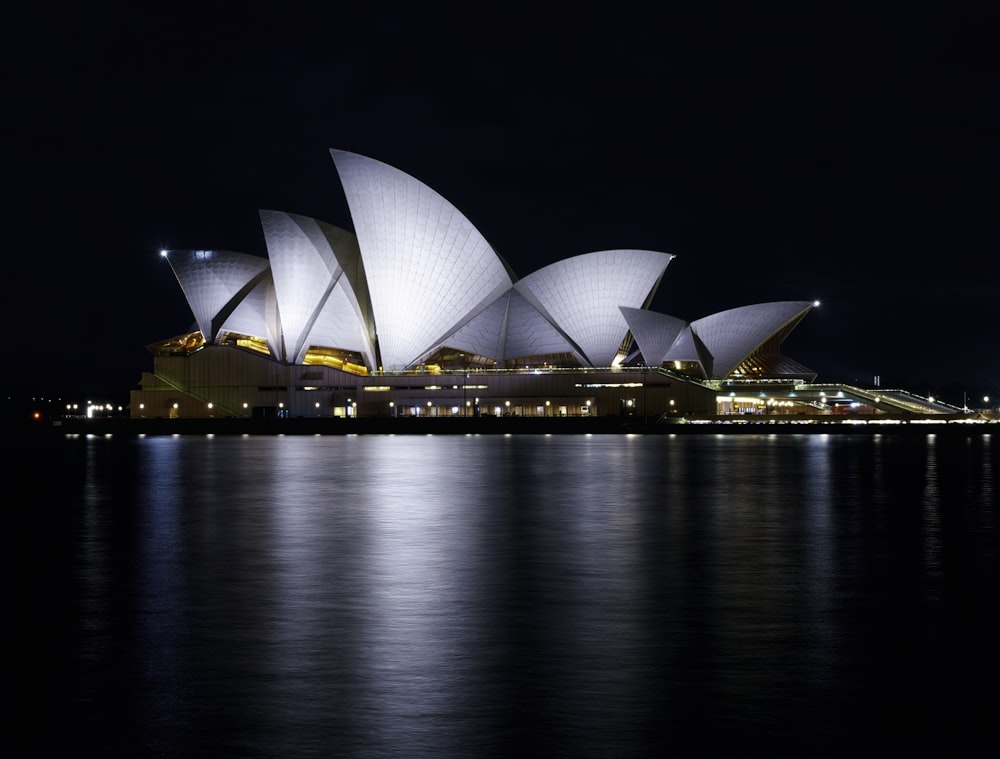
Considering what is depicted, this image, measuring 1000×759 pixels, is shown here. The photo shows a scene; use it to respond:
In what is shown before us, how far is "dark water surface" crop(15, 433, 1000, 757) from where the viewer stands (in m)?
6.64

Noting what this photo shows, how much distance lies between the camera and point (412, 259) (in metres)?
66.1

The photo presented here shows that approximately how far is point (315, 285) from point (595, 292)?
18.0m

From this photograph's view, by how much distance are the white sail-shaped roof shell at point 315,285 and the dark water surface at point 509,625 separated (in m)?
46.7

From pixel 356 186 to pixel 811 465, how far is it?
37763mm

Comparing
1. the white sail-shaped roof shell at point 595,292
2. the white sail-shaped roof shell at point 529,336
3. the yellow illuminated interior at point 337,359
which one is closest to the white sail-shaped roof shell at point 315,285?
the yellow illuminated interior at point 337,359

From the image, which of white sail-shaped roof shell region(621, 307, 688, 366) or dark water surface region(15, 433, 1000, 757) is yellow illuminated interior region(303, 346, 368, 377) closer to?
white sail-shaped roof shell region(621, 307, 688, 366)

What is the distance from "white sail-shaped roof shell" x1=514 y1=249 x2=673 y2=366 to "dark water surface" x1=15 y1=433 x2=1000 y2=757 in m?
47.8

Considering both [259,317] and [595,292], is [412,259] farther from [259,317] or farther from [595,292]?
[259,317]

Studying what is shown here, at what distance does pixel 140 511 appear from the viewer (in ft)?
68.2

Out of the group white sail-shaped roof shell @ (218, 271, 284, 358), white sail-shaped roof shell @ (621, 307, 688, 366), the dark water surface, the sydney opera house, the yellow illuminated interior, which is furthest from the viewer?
the yellow illuminated interior

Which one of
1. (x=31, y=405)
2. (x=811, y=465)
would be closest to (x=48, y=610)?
(x=811, y=465)

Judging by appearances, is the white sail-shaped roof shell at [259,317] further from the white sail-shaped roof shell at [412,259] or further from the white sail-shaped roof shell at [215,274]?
the white sail-shaped roof shell at [412,259]

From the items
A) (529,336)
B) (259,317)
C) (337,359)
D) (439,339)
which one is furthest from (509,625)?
(337,359)

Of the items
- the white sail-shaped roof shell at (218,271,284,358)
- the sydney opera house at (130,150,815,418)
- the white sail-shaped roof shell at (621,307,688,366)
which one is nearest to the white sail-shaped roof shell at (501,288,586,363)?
the sydney opera house at (130,150,815,418)
